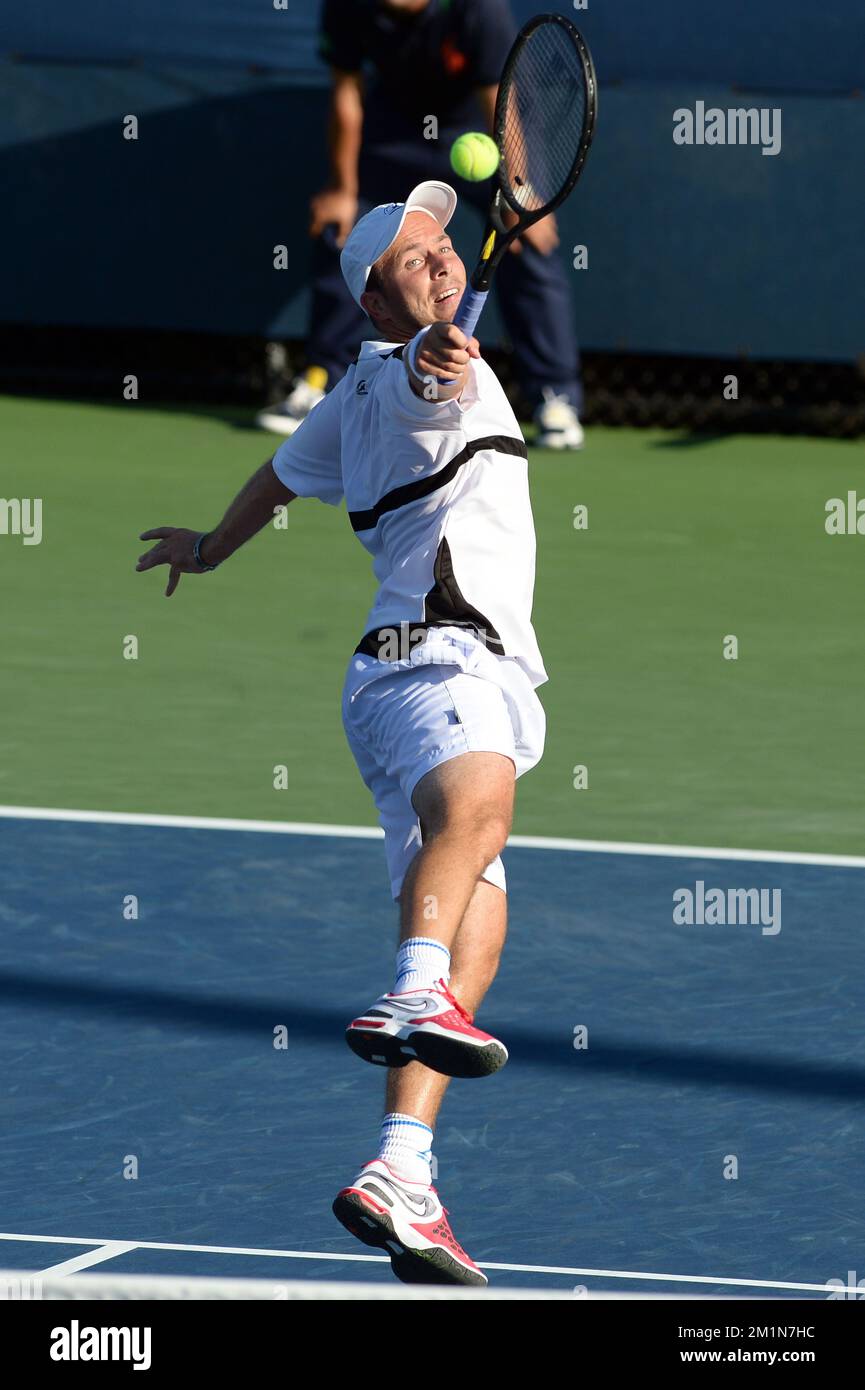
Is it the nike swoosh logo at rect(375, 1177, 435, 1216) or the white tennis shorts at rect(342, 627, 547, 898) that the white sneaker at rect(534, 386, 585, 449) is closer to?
the white tennis shorts at rect(342, 627, 547, 898)

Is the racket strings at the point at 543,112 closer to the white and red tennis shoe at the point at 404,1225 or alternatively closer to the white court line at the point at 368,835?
the white and red tennis shoe at the point at 404,1225

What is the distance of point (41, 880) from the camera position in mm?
7105

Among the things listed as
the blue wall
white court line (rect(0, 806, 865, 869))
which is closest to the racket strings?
white court line (rect(0, 806, 865, 869))

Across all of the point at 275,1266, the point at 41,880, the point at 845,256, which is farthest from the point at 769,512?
the point at 275,1266

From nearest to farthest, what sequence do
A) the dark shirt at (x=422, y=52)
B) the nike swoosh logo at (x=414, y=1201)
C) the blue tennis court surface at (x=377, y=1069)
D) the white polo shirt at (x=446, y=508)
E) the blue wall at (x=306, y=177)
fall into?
the nike swoosh logo at (x=414, y=1201)
the white polo shirt at (x=446, y=508)
the blue tennis court surface at (x=377, y=1069)
the dark shirt at (x=422, y=52)
the blue wall at (x=306, y=177)

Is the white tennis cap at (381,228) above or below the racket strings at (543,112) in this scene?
below

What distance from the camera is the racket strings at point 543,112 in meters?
5.34

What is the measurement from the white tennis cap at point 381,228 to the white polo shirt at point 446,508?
147mm

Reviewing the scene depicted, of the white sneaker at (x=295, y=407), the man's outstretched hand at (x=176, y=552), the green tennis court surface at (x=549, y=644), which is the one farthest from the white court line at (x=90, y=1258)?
the white sneaker at (x=295, y=407)

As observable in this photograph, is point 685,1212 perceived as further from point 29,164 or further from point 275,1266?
point 29,164

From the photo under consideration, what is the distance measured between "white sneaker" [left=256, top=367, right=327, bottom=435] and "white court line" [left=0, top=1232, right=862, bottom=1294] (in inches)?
343

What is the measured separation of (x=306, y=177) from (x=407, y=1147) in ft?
33.5

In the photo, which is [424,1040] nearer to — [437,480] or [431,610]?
[431,610]

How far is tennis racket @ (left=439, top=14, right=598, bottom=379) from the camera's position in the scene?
16.5ft
